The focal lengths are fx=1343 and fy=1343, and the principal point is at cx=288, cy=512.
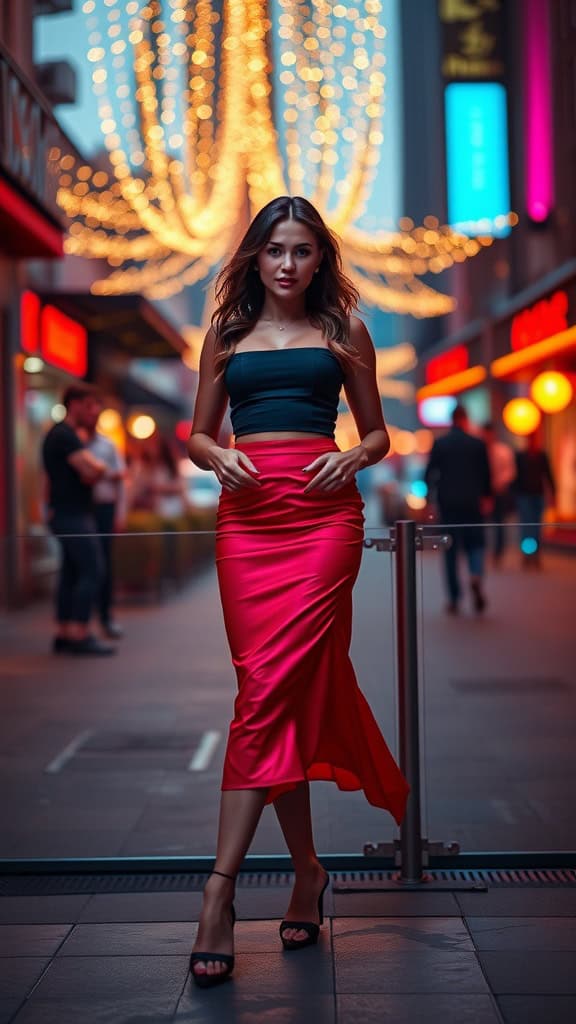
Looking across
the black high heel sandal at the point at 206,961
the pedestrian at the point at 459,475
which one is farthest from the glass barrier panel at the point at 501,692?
the pedestrian at the point at 459,475

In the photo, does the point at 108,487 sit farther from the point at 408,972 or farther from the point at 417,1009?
the point at 417,1009

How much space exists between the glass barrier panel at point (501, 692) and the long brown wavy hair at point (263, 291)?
855mm

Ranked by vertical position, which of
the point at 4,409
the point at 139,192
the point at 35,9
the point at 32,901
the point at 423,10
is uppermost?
the point at 423,10

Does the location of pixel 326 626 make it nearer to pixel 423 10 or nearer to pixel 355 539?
pixel 355 539

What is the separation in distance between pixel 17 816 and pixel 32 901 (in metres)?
0.63

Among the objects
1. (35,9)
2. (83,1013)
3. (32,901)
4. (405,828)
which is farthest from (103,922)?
(35,9)

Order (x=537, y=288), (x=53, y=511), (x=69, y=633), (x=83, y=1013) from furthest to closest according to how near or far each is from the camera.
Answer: (x=537, y=288), (x=53, y=511), (x=69, y=633), (x=83, y=1013)

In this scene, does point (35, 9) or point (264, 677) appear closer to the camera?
point (264, 677)

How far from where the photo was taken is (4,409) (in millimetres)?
12828

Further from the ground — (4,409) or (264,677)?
(4,409)

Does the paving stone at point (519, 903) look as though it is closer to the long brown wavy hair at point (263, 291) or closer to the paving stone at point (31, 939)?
the paving stone at point (31, 939)

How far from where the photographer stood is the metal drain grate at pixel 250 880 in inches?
153

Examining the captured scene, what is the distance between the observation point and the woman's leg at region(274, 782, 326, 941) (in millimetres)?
3404

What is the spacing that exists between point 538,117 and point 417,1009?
2317 cm
